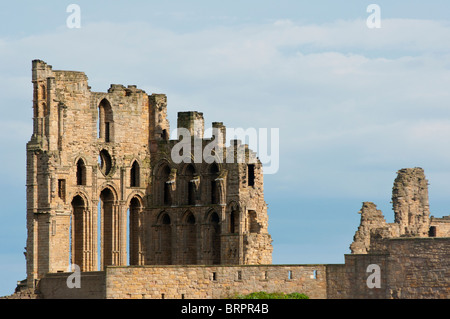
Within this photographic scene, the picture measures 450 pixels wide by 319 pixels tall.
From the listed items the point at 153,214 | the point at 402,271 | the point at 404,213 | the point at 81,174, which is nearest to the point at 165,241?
the point at 153,214

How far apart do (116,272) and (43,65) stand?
500 inches

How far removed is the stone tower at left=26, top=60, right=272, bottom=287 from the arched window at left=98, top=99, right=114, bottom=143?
0.05 m

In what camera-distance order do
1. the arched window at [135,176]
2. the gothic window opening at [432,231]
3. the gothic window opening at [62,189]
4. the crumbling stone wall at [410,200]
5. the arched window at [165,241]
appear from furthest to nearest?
the gothic window opening at [432,231], the arched window at [135,176], the arched window at [165,241], the crumbling stone wall at [410,200], the gothic window opening at [62,189]

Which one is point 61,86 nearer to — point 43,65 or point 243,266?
point 43,65

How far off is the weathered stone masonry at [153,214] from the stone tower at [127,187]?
0.17ft

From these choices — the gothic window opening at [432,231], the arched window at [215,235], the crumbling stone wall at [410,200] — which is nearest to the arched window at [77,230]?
the arched window at [215,235]

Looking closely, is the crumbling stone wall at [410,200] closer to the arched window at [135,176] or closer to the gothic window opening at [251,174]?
the gothic window opening at [251,174]

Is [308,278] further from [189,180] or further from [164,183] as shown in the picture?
[164,183]

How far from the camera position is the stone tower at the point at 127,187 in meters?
98.0
